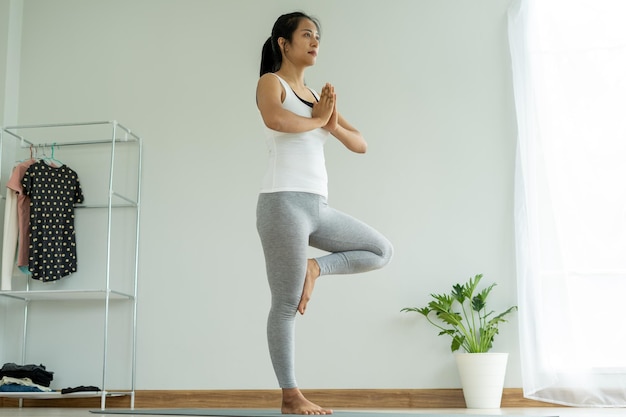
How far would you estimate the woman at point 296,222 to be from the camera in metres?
2.34

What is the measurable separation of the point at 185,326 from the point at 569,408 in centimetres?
206

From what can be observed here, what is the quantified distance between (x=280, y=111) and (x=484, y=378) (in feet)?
6.57

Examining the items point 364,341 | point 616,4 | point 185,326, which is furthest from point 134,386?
point 616,4

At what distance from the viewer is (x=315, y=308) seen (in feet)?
13.6

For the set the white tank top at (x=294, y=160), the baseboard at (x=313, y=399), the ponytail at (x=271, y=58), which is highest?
the ponytail at (x=271, y=58)

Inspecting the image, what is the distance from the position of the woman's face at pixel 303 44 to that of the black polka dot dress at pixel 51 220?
7.48 ft

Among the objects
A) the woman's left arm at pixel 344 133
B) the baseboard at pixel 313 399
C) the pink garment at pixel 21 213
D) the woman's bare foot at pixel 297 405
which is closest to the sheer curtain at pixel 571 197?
the baseboard at pixel 313 399

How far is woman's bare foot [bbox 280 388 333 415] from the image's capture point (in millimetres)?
2312

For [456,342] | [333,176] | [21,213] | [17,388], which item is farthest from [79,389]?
[456,342]

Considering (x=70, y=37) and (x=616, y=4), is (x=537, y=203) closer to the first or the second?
(x=616, y=4)

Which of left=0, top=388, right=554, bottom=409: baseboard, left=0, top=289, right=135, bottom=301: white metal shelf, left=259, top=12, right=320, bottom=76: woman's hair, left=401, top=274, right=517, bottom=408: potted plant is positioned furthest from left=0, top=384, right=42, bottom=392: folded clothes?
left=259, top=12, right=320, bottom=76: woman's hair

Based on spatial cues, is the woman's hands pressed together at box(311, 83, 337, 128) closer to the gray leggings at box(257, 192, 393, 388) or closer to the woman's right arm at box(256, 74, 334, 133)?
the woman's right arm at box(256, 74, 334, 133)

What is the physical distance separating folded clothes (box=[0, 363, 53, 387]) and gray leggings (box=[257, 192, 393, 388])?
2218mm

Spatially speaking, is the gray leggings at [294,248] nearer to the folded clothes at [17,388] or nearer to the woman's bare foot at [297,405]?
the woman's bare foot at [297,405]
